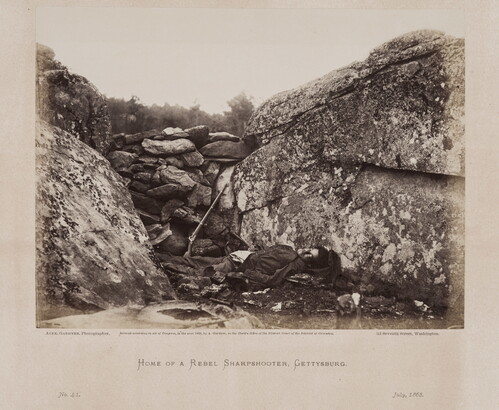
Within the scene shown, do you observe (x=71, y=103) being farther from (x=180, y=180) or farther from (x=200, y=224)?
(x=200, y=224)

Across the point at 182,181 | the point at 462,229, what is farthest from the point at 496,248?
the point at 182,181

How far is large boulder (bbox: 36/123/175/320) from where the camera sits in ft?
13.3

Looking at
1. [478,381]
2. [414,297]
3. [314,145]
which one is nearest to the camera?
[478,381]

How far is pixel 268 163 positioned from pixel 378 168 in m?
0.98

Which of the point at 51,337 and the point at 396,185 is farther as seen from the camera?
the point at 396,185

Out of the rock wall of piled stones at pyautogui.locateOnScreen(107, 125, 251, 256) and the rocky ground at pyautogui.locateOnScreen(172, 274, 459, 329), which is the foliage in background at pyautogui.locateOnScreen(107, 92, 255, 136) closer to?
the rock wall of piled stones at pyautogui.locateOnScreen(107, 125, 251, 256)

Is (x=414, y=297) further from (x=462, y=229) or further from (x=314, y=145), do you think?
(x=314, y=145)

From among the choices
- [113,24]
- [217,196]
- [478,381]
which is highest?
[113,24]

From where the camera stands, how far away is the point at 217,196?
4.88 m

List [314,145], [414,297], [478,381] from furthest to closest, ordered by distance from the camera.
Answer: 1. [314,145]
2. [414,297]
3. [478,381]

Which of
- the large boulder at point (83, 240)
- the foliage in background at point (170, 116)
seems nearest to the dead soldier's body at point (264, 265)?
the large boulder at point (83, 240)

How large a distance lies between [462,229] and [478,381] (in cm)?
117

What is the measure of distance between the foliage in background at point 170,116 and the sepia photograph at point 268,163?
→ 17 millimetres

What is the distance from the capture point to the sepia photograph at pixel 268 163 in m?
4.11
